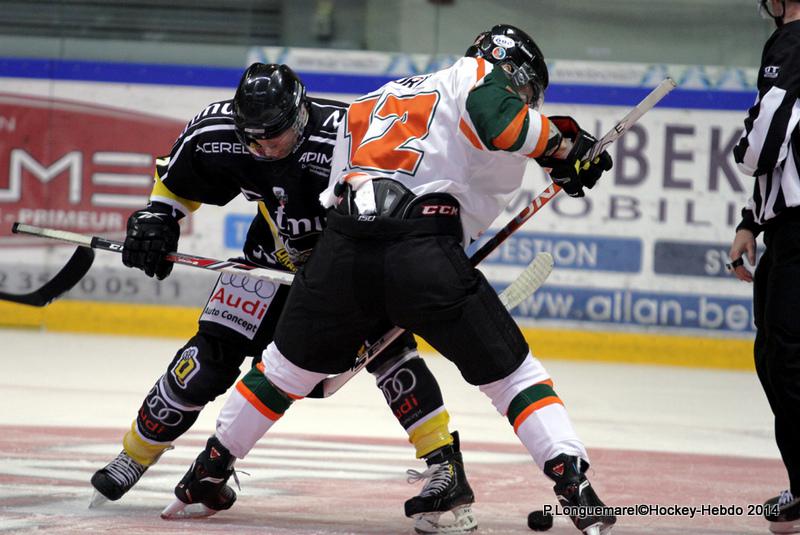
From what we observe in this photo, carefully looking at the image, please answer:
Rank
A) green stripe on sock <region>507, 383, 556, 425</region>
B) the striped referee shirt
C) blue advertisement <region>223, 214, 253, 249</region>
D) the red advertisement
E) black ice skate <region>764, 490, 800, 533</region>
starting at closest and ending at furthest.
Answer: green stripe on sock <region>507, 383, 556, 425</region>
the striped referee shirt
black ice skate <region>764, 490, 800, 533</region>
blue advertisement <region>223, 214, 253, 249</region>
the red advertisement

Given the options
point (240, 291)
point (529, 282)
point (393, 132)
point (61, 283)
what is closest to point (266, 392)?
point (240, 291)

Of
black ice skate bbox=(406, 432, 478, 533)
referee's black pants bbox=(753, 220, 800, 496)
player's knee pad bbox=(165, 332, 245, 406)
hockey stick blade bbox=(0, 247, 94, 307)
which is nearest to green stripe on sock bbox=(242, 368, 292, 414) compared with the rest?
player's knee pad bbox=(165, 332, 245, 406)

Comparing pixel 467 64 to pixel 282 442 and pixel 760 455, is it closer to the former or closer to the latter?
pixel 282 442

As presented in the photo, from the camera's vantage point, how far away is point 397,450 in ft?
14.2

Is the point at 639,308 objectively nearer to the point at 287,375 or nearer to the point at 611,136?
the point at 611,136

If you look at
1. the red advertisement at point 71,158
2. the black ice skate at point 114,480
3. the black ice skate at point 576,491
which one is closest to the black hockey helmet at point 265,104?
the black ice skate at point 114,480

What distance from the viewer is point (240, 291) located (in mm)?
3186

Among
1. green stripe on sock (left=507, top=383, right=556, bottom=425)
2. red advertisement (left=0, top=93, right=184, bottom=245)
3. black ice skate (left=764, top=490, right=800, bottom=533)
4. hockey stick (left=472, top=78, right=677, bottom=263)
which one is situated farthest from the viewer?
red advertisement (left=0, top=93, right=184, bottom=245)

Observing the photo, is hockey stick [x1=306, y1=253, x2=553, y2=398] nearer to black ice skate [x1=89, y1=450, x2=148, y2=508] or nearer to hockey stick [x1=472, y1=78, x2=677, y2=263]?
hockey stick [x1=472, y1=78, x2=677, y2=263]

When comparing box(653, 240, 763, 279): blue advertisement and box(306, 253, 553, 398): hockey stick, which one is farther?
box(653, 240, 763, 279): blue advertisement

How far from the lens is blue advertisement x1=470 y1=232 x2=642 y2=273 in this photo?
726 cm

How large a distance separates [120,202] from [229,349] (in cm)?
457

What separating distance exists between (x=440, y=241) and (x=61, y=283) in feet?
4.18

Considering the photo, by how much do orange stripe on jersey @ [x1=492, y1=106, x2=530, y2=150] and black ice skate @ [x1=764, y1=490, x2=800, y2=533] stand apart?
1131 millimetres
